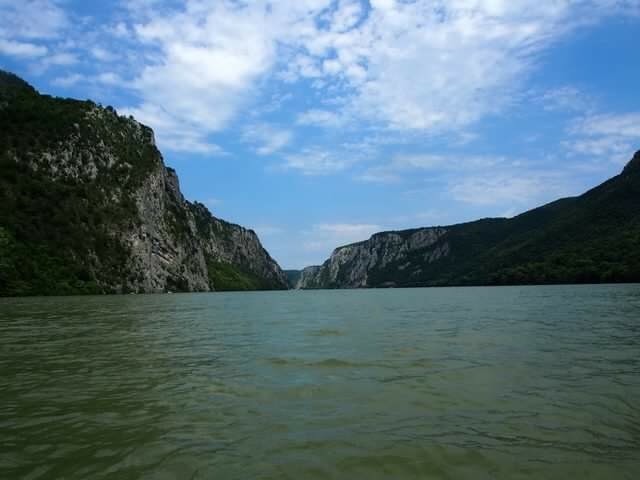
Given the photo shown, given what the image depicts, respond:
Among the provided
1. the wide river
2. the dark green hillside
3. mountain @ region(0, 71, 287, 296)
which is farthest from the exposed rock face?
the wide river

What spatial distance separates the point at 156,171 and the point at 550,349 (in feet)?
573

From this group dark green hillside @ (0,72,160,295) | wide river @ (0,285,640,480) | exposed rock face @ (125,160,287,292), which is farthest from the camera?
exposed rock face @ (125,160,287,292)

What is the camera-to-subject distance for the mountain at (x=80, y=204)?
338ft

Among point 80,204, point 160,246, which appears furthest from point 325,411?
point 160,246

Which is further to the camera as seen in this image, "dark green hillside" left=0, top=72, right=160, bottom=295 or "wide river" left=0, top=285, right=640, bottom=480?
"dark green hillside" left=0, top=72, right=160, bottom=295

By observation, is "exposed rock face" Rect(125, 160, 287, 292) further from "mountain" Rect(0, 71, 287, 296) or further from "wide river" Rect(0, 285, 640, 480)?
"wide river" Rect(0, 285, 640, 480)

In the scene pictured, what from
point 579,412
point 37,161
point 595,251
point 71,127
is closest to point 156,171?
point 71,127

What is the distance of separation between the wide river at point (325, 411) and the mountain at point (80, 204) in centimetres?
8458

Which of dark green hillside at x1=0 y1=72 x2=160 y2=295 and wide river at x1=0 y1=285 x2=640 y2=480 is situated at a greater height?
dark green hillside at x1=0 y1=72 x2=160 y2=295

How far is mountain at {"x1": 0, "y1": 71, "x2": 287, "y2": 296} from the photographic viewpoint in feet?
338

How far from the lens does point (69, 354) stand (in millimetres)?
17172

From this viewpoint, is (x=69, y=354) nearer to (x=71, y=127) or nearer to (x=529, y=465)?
(x=529, y=465)

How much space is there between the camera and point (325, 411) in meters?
9.34

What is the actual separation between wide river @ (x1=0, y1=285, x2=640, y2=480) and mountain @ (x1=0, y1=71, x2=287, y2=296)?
84.6 m
